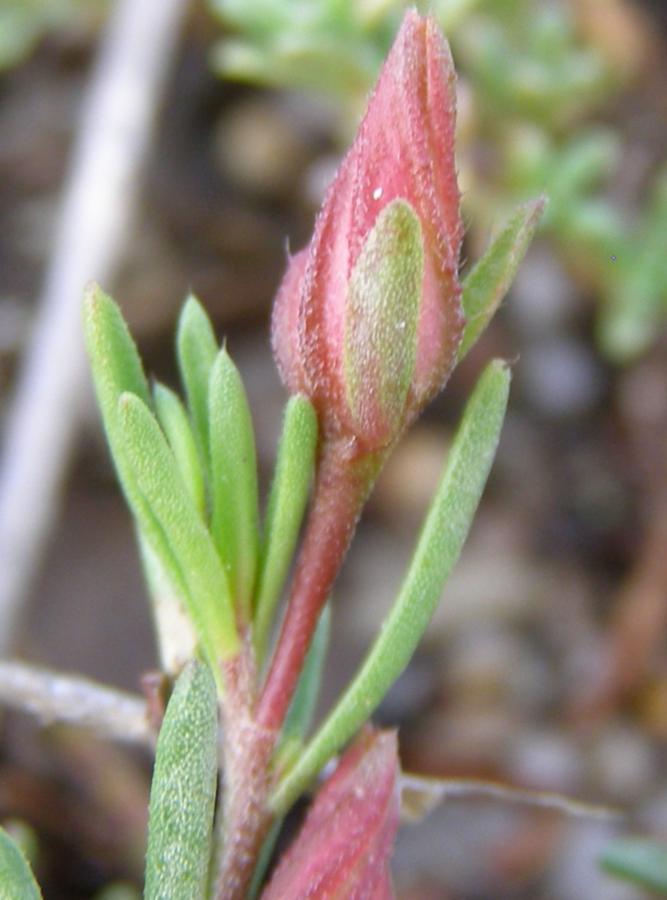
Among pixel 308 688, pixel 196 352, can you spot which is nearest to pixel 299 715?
pixel 308 688

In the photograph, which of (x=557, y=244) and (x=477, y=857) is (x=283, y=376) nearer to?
(x=477, y=857)

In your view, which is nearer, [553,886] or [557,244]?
[553,886]

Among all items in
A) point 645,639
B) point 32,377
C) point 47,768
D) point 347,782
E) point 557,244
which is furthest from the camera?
point 557,244

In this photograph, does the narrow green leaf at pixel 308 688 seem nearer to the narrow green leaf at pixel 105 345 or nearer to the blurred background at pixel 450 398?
the narrow green leaf at pixel 105 345

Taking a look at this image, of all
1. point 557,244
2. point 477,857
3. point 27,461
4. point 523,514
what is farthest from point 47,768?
point 557,244

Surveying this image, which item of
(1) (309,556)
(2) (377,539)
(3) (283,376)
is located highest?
(3) (283,376)

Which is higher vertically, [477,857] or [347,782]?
[347,782]

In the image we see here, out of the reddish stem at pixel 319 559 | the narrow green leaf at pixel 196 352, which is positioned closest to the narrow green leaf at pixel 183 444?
the narrow green leaf at pixel 196 352

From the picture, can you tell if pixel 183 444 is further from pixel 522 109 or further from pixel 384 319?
pixel 522 109

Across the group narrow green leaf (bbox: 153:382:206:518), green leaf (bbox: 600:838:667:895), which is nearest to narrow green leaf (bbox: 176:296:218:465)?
narrow green leaf (bbox: 153:382:206:518)
